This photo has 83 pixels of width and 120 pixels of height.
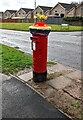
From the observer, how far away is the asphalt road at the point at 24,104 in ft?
10.8

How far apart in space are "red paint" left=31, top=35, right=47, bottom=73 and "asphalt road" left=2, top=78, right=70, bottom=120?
57 cm

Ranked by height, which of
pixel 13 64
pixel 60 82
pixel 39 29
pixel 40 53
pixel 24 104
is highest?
pixel 39 29

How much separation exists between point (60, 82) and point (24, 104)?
4.47ft

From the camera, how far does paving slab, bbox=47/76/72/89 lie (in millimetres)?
4488

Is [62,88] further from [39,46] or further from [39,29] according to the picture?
[39,29]

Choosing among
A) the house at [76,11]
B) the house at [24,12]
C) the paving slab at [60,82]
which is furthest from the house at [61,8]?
the paving slab at [60,82]

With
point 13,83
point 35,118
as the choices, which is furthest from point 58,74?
point 35,118

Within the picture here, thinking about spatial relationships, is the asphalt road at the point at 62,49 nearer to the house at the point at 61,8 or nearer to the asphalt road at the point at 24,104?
the asphalt road at the point at 24,104

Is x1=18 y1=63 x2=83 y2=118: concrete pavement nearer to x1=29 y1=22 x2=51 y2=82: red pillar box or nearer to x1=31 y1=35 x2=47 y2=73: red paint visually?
x1=29 y1=22 x2=51 y2=82: red pillar box

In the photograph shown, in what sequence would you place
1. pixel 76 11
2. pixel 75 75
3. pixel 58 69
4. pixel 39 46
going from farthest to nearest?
1. pixel 76 11
2. pixel 58 69
3. pixel 75 75
4. pixel 39 46

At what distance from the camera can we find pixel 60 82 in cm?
473

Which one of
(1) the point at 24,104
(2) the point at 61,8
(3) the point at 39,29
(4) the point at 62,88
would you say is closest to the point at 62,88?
(4) the point at 62,88

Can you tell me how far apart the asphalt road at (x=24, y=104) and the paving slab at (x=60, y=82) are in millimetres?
603

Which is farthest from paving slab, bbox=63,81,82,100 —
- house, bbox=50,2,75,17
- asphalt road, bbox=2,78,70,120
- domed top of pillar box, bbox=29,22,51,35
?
house, bbox=50,2,75,17
